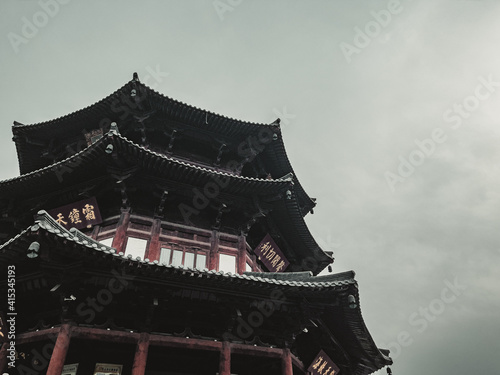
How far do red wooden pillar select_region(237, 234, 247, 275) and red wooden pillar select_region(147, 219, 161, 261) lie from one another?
2.88m

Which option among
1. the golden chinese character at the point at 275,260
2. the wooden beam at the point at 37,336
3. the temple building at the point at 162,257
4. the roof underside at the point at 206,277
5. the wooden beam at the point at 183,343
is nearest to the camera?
the roof underside at the point at 206,277

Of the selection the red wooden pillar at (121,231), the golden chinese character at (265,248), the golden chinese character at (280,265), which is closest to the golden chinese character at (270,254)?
the golden chinese character at (265,248)

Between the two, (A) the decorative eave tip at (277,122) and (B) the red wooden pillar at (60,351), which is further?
(A) the decorative eave tip at (277,122)

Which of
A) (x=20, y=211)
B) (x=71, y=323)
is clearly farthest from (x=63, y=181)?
(x=71, y=323)

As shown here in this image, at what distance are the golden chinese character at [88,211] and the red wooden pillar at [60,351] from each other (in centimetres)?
432

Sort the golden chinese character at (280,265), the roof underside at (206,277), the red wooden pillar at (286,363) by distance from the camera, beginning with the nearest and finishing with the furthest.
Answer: the roof underside at (206,277), the red wooden pillar at (286,363), the golden chinese character at (280,265)

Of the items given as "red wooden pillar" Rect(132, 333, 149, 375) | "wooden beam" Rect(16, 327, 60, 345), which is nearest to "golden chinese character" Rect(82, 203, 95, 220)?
"wooden beam" Rect(16, 327, 60, 345)

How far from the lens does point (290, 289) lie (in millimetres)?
10203

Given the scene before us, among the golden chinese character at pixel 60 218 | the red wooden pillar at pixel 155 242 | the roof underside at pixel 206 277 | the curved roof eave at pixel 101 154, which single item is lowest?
the roof underside at pixel 206 277

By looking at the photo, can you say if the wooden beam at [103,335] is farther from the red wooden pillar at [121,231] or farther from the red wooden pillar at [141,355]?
the red wooden pillar at [121,231]

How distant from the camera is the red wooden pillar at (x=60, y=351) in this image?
8.41m

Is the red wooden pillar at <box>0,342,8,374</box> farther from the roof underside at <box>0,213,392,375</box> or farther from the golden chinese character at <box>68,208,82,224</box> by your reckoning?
the golden chinese character at <box>68,208,82,224</box>

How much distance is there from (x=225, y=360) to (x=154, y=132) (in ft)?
31.1

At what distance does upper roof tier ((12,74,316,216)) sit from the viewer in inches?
578
